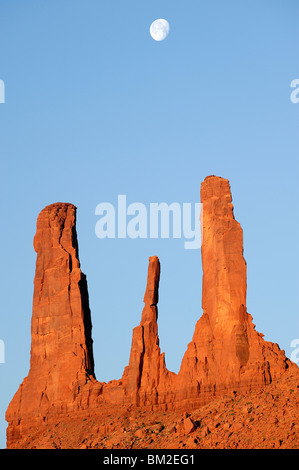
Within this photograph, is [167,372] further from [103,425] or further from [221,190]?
[221,190]

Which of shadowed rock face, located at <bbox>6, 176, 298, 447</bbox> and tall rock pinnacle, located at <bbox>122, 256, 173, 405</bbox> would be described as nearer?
shadowed rock face, located at <bbox>6, 176, 298, 447</bbox>

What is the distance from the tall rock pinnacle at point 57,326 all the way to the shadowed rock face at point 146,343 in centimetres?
10

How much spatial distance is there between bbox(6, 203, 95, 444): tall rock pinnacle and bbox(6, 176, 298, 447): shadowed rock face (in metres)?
0.10

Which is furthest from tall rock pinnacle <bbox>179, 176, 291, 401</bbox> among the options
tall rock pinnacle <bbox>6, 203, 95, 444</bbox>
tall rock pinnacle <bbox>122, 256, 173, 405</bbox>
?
tall rock pinnacle <bbox>6, 203, 95, 444</bbox>

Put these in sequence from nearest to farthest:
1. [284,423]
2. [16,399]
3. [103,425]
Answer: [284,423] → [103,425] → [16,399]

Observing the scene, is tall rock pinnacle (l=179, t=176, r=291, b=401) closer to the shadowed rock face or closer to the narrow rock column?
the shadowed rock face

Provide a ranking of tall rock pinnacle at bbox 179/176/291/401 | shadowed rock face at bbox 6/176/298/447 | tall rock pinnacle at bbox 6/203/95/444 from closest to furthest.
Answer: tall rock pinnacle at bbox 179/176/291/401, shadowed rock face at bbox 6/176/298/447, tall rock pinnacle at bbox 6/203/95/444

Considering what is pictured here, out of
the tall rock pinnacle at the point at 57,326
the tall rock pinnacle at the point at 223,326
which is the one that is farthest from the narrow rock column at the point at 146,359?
the tall rock pinnacle at the point at 57,326

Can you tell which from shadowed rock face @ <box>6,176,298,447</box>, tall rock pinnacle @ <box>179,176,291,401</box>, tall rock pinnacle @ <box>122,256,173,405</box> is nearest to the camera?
tall rock pinnacle @ <box>179,176,291,401</box>

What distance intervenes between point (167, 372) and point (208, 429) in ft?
47.5

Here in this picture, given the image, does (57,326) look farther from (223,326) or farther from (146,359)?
(223,326)

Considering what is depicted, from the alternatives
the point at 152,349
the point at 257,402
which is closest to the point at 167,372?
the point at 152,349

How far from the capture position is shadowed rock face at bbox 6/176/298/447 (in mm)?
158875

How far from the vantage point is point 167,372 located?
534ft
